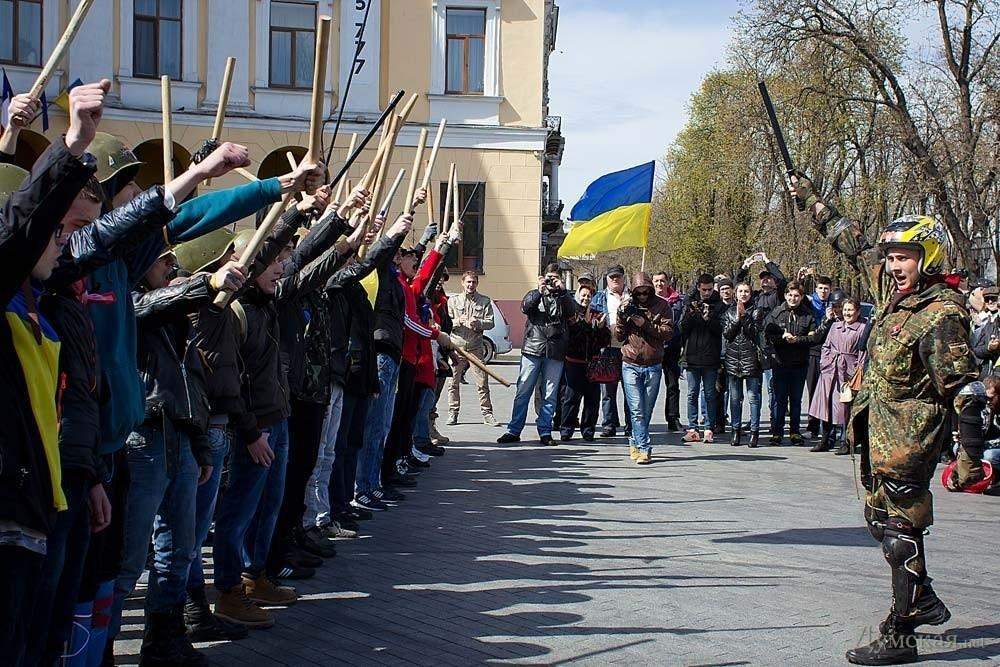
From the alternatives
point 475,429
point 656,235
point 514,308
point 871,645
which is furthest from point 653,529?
point 656,235

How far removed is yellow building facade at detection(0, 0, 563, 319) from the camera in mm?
29891

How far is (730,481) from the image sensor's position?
38.4 ft

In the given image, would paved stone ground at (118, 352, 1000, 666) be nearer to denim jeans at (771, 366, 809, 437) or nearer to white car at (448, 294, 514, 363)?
denim jeans at (771, 366, 809, 437)

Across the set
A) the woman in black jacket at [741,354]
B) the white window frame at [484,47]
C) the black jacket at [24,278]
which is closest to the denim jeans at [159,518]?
the black jacket at [24,278]

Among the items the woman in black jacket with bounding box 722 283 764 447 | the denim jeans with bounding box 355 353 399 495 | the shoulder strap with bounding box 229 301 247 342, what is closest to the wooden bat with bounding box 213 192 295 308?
the shoulder strap with bounding box 229 301 247 342

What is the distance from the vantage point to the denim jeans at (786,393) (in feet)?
49.6

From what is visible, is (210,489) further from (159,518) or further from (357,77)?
(357,77)

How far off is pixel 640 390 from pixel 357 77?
19722mm

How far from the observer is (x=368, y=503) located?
9.35 meters

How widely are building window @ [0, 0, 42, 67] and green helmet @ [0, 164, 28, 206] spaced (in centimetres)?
2767

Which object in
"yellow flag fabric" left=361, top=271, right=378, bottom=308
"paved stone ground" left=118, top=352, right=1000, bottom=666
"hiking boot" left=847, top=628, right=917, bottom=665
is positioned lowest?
"paved stone ground" left=118, top=352, right=1000, bottom=666

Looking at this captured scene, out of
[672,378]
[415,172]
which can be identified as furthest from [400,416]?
[672,378]

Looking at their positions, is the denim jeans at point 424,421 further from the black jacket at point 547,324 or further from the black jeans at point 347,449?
the black jeans at point 347,449

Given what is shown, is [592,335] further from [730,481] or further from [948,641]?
[948,641]
